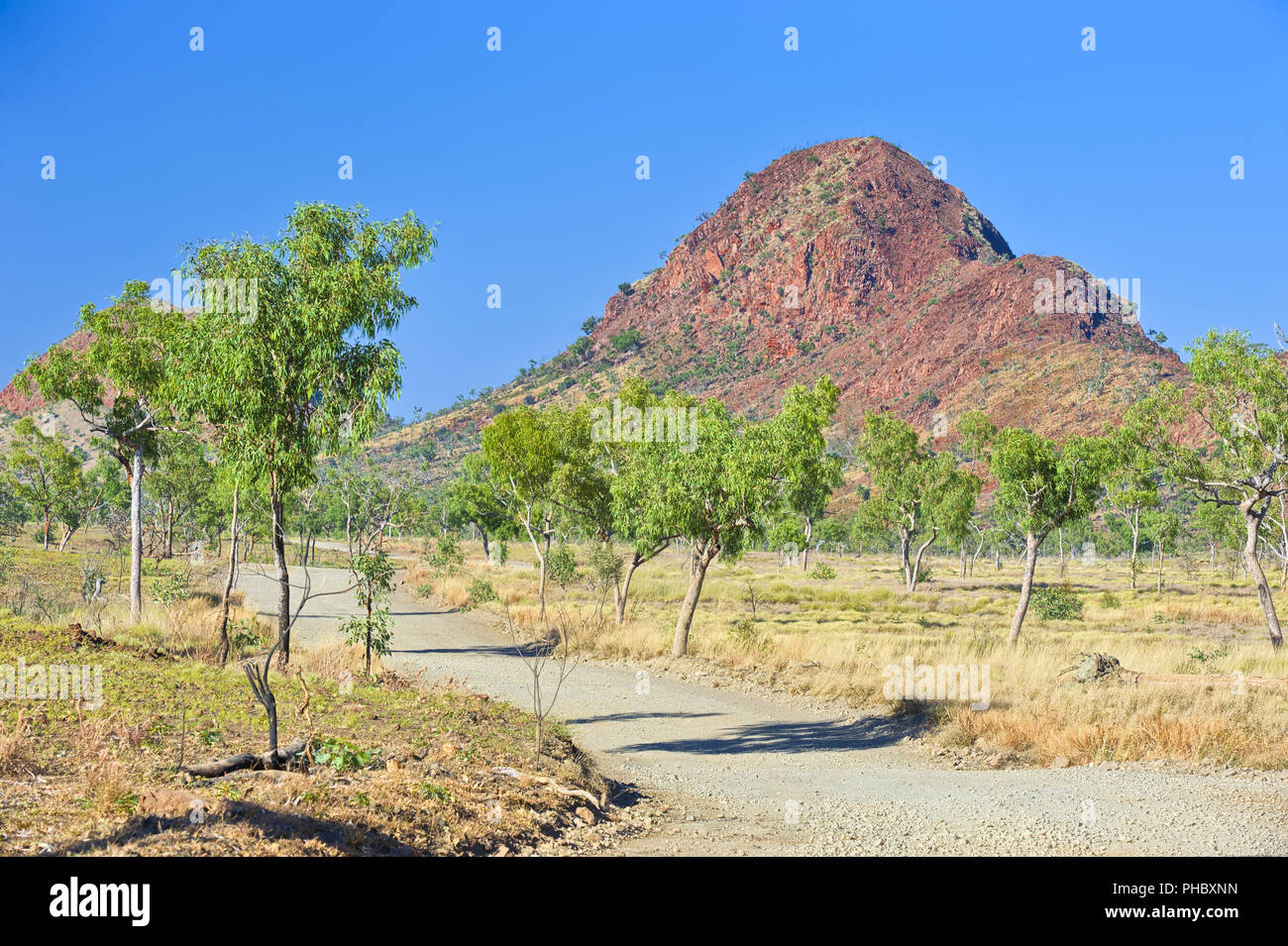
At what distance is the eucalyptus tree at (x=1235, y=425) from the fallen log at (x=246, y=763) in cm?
2409

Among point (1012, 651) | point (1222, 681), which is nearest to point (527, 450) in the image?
point (1012, 651)

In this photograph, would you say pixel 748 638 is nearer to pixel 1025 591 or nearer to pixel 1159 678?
pixel 1159 678

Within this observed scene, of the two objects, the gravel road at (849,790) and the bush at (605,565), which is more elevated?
the bush at (605,565)

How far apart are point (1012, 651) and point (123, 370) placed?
69.7ft

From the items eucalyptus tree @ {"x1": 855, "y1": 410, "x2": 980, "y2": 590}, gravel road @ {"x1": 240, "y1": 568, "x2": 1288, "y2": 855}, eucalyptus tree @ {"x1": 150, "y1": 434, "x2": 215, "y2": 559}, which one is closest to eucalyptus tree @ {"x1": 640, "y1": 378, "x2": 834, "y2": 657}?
gravel road @ {"x1": 240, "y1": 568, "x2": 1288, "y2": 855}

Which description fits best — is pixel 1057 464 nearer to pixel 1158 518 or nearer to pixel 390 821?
pixel 390 821

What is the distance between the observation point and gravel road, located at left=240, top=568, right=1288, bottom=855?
8.33 m

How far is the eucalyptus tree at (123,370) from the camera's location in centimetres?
1983

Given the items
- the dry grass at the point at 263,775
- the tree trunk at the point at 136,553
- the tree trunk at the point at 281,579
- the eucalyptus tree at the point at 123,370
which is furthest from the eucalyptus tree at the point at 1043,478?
the tree trunk at the point at 136,553

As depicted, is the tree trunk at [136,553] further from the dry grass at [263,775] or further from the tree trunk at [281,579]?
the tree trunk at [281,579]

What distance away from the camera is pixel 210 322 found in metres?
14.9

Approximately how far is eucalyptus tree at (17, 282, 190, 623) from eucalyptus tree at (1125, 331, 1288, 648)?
1028 inches
